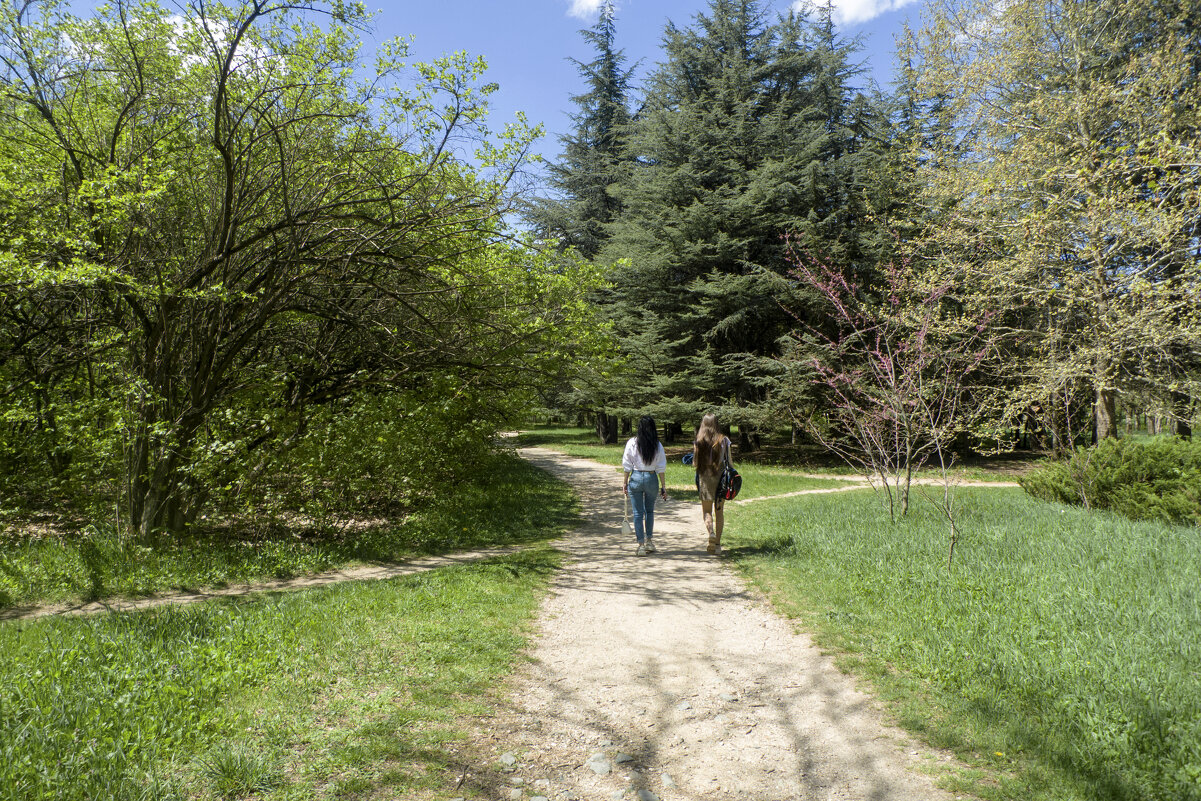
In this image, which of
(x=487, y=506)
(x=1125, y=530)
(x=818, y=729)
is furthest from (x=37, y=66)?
(x=1125, y=530)

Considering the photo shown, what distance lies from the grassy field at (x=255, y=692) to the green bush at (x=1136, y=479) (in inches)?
336

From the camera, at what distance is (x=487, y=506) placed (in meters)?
11.6

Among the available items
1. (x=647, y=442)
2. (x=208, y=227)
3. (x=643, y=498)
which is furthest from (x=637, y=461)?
(x=208, y=227)

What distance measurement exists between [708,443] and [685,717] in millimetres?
4557

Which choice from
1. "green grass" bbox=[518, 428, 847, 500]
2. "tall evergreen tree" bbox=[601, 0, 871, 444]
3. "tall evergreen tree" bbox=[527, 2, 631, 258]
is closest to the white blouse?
"green grass" bbox=[518, 428, 847, 500]

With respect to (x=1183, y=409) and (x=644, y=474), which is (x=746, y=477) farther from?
(x=1183, y=409)

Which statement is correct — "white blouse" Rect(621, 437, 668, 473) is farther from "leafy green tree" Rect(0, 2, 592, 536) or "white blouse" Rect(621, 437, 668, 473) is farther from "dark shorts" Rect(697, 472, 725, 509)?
"leafy green tree" Rect(0, 2, 592, 536)

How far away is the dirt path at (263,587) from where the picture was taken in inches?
230

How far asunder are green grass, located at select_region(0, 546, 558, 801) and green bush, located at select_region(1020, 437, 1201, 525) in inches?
344

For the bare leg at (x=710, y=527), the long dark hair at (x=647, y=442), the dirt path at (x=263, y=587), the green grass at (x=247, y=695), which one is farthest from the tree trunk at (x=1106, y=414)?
the green grass at (x=247, y=695)

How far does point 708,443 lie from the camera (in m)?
8.01

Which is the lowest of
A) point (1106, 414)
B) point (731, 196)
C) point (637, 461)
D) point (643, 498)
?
point (643, 498)

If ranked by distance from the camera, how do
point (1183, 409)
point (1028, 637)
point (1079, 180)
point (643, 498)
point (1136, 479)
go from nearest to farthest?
point (1028, 637) → point (643, 498) → point (1136, 479) → point (1079, 180) → point (1183, 409)

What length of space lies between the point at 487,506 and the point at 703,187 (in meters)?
14.6
